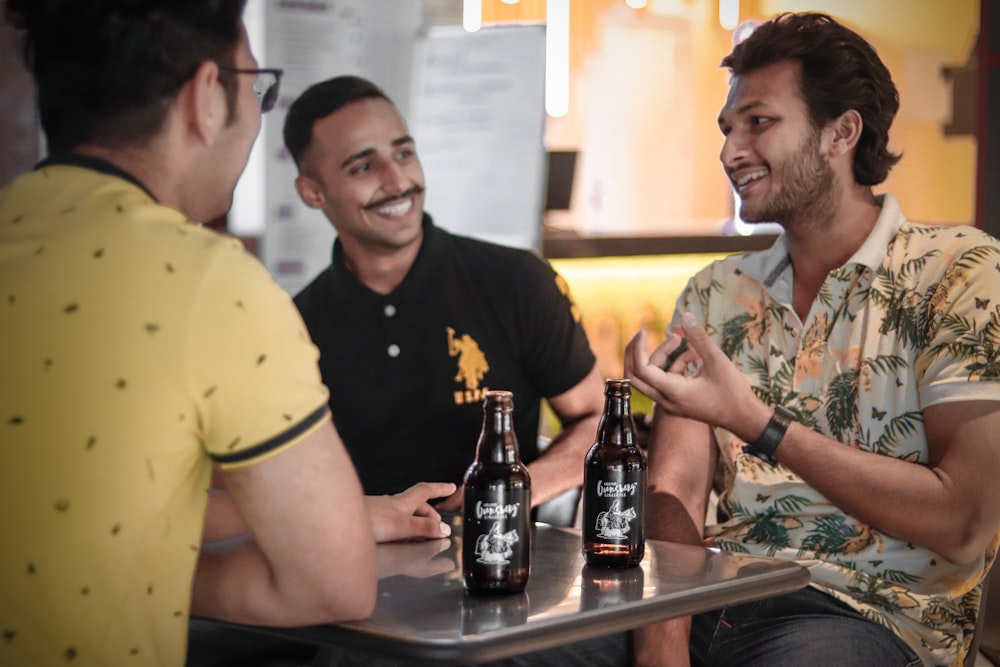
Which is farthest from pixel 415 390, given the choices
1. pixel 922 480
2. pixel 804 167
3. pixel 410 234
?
pixel 922 480

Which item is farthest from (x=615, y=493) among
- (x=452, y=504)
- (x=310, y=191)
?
(x=310, y=191)

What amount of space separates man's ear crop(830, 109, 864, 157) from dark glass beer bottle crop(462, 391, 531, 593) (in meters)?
1.23

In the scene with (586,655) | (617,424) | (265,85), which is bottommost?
(586,655)

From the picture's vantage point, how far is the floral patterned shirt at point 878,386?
1981 mm

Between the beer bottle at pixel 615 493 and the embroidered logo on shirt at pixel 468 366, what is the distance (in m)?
1.06

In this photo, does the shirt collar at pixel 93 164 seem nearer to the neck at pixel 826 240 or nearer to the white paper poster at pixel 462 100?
the neck at pixel 826 240

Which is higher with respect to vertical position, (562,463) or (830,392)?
(830,392)

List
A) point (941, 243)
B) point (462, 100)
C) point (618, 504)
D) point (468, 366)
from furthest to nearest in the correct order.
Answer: point (462, 100) → point (468, 366) → point (941, 243) → point (618, 504)

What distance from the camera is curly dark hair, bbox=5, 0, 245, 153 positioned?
1.28 m

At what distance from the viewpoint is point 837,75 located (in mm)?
2359

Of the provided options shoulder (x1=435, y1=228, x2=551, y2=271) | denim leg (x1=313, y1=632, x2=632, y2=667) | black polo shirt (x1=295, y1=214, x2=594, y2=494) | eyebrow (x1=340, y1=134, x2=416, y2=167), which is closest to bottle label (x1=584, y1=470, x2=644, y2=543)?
denim leg (x1=313, y1=632, x2=632, y2=667)

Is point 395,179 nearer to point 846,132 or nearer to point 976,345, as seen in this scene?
point 846,132

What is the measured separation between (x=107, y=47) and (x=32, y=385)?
0.39 meters

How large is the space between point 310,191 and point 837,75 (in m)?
1.36
